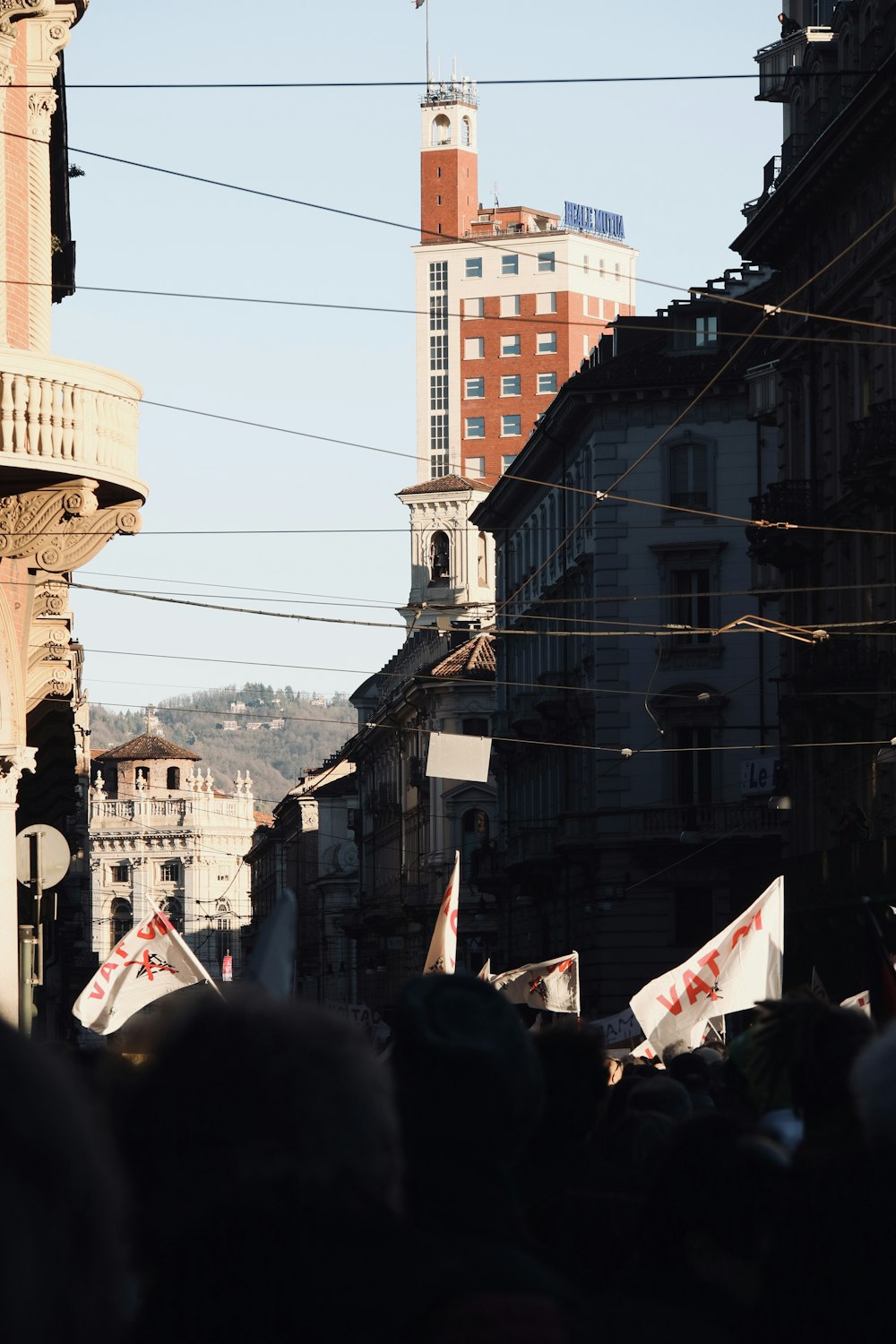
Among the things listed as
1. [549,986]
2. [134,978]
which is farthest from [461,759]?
[134,978]

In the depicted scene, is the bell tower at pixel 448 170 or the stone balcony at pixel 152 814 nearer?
the bell tower at pixel 448 170

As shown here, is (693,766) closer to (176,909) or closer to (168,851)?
(176,909)

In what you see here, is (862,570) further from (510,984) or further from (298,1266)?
(298,1266)

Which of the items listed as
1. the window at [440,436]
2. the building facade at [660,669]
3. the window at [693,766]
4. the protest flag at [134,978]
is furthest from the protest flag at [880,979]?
the window at [440,436]

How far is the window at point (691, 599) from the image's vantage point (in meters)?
54.0

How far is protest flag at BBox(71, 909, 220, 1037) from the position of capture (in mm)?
17297

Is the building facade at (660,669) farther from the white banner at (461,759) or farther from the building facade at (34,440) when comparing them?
the building facade at (34,440)

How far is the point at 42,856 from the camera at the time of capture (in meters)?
16.7

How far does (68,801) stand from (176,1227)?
1391 inches

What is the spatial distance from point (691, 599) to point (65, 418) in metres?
38.8

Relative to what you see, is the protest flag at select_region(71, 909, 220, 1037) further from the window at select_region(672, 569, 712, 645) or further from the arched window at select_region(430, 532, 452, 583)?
the arched window at select_region(430, 532, 452, 583)

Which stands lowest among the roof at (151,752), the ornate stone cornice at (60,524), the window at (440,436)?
the ornate stone cornice at (60,524)

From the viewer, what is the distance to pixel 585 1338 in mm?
2764

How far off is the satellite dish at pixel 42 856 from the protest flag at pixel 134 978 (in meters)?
0.91
